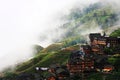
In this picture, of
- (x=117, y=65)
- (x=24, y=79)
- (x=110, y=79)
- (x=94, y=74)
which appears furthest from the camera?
(x=24, y=79)

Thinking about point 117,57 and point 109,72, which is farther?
point 117,57

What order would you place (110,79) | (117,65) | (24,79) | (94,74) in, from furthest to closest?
1. (24,79)
2. (117,65)
3. (94,74)
4. (110,79)

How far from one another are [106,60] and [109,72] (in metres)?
17.6

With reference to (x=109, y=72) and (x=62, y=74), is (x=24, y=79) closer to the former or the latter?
(x=62, y=74)

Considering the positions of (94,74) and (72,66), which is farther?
(72,66)

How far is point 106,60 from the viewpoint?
191 metres

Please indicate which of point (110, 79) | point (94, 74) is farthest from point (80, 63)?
point (110, 79)

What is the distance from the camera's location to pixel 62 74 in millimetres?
186500

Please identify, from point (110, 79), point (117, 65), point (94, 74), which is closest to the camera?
point (110, 79)

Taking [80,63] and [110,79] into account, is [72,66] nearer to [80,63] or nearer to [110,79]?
[80,63]

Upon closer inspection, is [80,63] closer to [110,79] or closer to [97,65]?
[97,65]

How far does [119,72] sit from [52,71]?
44.0 meters

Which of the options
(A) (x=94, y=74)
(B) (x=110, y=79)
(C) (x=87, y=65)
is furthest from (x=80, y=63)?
(B) (x=110, y=79)

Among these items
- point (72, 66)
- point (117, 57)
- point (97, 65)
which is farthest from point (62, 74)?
point (117, 57)
